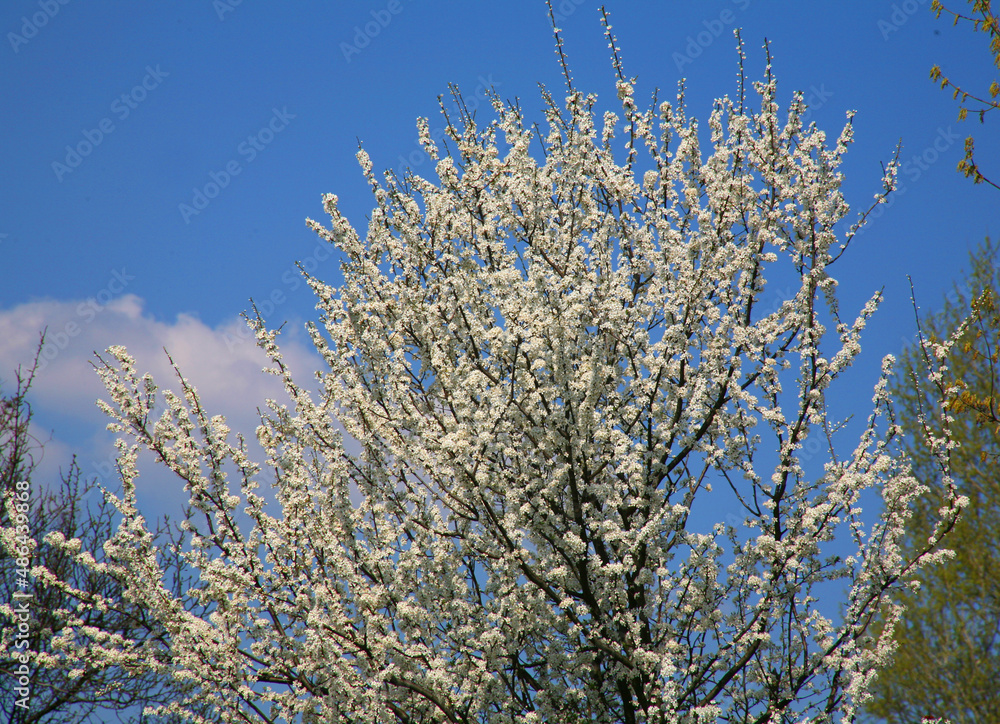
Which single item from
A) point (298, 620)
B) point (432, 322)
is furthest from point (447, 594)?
point (432, 322)

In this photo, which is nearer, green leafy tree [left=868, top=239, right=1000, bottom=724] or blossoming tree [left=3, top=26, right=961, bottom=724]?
blossoming tree [left=3, top=26, right=961, bottom=724]

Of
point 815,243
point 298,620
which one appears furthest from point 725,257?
point 298,620

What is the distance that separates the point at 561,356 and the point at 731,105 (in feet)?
11.7

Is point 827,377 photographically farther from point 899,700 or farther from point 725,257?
point 899,700

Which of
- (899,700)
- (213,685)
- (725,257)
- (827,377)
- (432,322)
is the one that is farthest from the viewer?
(899,700)

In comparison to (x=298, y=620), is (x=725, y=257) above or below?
above

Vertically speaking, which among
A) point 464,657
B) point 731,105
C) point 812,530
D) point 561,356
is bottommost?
point 464,657

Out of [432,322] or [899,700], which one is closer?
[432,322]

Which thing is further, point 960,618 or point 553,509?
point 960,618

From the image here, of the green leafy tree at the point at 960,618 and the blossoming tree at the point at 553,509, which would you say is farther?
the green leafy tree at the point at 960,618

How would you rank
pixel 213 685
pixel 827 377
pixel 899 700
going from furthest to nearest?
pixel 899 700, pixel 827 377, pixel 213 685

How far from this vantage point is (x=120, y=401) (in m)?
6.02

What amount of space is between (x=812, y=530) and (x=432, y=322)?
3.86 meters

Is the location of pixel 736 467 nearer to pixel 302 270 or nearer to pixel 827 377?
pixel 827 377
